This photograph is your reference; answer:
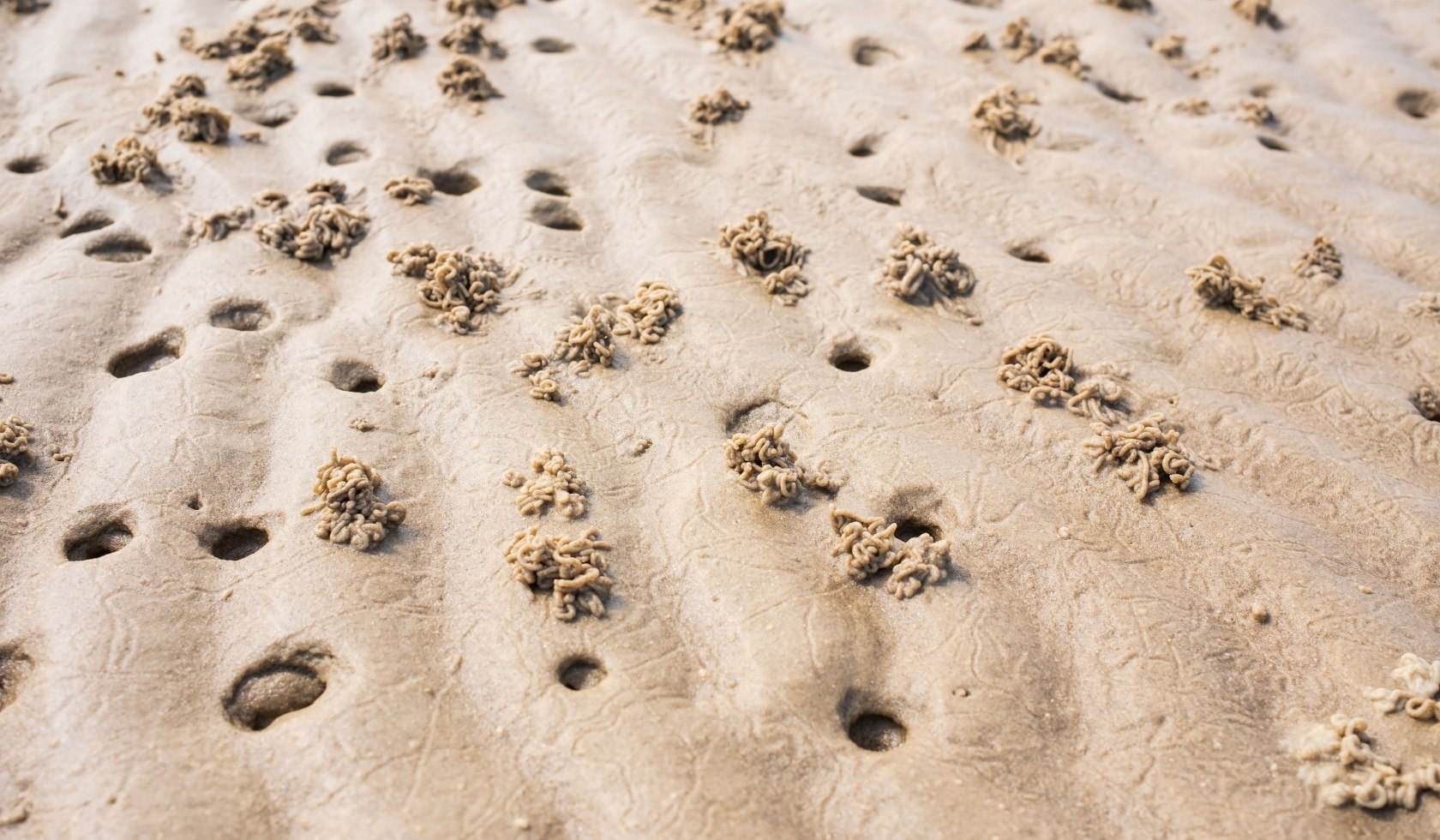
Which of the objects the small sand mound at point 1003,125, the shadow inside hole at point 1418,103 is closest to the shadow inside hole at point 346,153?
the small sand mound at point 1003,125

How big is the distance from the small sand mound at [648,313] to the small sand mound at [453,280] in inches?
26.9

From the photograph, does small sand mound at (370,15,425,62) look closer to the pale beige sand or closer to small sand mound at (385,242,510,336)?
the pale beige sand

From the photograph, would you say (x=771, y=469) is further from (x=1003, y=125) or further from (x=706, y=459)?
(x=1003, y=125)

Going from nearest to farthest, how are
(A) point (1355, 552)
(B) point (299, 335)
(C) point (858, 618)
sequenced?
(C) point (858, 618) < (A) point (1355, 552) < (B) point (299, 335)

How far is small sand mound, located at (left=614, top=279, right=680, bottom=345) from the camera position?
15.0 feet

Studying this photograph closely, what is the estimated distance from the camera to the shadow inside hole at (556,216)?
540cm

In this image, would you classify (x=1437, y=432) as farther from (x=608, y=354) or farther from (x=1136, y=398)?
(x=608, y=354)

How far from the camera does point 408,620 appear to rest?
3385 mm

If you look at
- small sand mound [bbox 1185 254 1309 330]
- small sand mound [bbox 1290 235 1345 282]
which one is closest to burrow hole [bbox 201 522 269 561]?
small sand mound [bbox 1185 254 1309 330]

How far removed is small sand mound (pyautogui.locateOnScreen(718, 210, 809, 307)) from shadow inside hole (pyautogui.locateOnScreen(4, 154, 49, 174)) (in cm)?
425

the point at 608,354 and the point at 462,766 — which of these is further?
the point at 608,354

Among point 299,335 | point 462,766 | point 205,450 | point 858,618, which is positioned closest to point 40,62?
point 299,335

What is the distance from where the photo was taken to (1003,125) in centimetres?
603

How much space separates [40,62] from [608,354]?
5267mm
